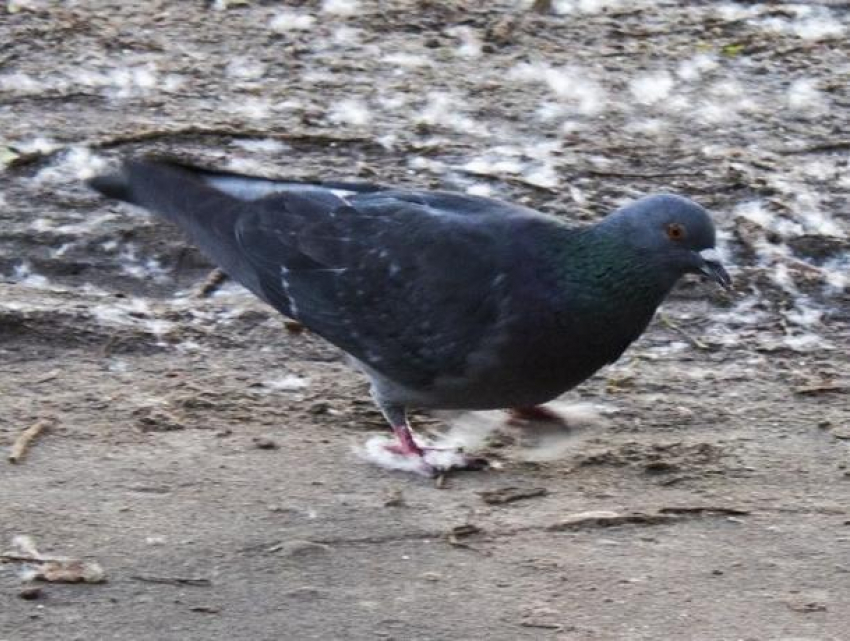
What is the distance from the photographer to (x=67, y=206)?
250 inches

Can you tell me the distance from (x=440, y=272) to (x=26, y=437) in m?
1.28

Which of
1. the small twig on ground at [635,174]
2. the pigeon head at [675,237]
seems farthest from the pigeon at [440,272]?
the small twig on ground at [635,174]

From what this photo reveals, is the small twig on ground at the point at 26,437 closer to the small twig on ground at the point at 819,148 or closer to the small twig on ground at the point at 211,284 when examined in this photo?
Answer: the small twig on ground at the point at 211,284

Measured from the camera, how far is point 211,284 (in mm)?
6051

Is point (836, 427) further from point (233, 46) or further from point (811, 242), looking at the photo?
point (233, 46)

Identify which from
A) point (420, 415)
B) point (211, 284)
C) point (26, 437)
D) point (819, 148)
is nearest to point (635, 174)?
point (819, 148)

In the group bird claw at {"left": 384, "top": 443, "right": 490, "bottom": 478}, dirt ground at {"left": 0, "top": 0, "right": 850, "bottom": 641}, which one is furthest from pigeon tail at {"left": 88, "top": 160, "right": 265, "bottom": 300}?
bird claw at {"left": 384, "top": 443, "right": 490, "bottom": 478}

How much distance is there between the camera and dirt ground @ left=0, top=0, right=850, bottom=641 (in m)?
4.38

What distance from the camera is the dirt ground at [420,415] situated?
4383 millimetres

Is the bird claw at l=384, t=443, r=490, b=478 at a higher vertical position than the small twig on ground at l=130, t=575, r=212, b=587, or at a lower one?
lower

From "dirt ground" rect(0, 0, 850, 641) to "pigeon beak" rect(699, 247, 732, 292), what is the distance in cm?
57

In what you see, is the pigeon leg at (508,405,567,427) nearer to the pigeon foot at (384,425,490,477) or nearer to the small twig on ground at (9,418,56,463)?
the pigeon foot at (384,425,490,477)

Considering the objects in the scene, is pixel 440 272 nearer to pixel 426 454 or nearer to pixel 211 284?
pixel 426 454

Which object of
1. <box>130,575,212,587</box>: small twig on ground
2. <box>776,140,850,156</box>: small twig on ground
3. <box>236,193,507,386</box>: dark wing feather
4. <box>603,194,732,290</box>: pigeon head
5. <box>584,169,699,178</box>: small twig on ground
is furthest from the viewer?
<box>776,140,850,156</box>: small twig on ground
